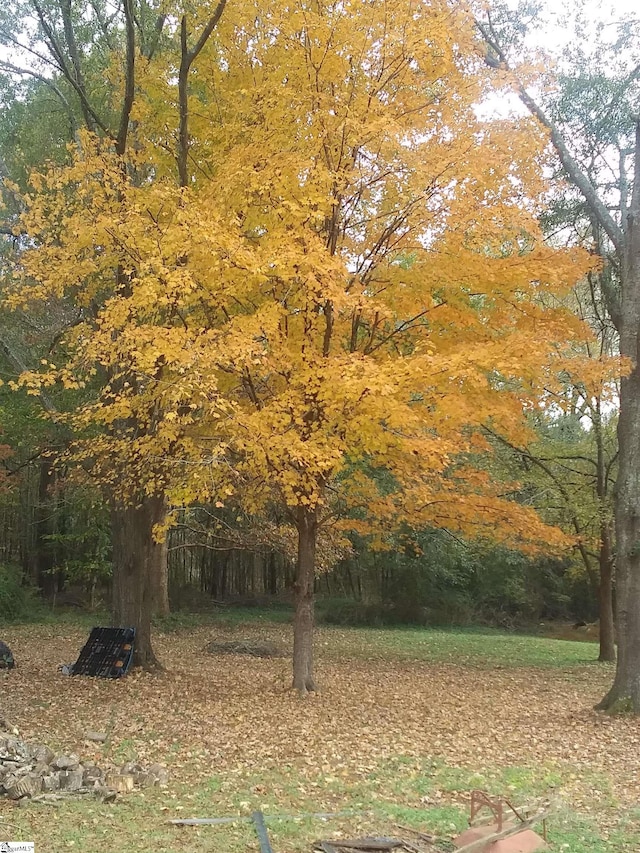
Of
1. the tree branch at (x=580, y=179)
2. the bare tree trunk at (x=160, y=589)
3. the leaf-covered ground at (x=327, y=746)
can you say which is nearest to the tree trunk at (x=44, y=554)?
the bare tree trunk at (x=160, y=589)

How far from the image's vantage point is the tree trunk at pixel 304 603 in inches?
363

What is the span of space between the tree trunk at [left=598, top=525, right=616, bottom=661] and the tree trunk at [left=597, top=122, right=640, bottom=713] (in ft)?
17.3

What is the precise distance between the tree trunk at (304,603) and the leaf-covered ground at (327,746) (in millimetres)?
341

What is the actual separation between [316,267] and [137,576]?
5647 mm

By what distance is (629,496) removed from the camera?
8984mm

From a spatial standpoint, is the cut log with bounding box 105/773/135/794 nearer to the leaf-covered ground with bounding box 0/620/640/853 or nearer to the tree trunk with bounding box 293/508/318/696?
Result: the leaf-covered ground with bounding box 0/620/640/853

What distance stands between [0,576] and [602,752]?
1565cm

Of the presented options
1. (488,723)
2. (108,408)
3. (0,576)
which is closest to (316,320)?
(108,408)

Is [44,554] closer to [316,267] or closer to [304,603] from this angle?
[304,603]

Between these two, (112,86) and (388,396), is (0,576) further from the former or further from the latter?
(388,396)

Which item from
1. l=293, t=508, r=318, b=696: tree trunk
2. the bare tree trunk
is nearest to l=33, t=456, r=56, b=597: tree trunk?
the bare tree trunk

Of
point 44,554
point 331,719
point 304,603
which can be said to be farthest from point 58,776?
point 44,554

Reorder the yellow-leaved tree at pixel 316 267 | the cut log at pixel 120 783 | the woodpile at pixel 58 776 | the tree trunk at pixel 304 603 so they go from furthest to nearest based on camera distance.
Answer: the tree trunk at pixel 304 603 < the yellow-leaved tree at pixel 316 267 < the cut log at pixel 120 783 < the woodpile at pixel 58 776

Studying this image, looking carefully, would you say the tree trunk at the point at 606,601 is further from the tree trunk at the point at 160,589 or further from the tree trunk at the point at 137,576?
the tree trunk at the point at 160,589
